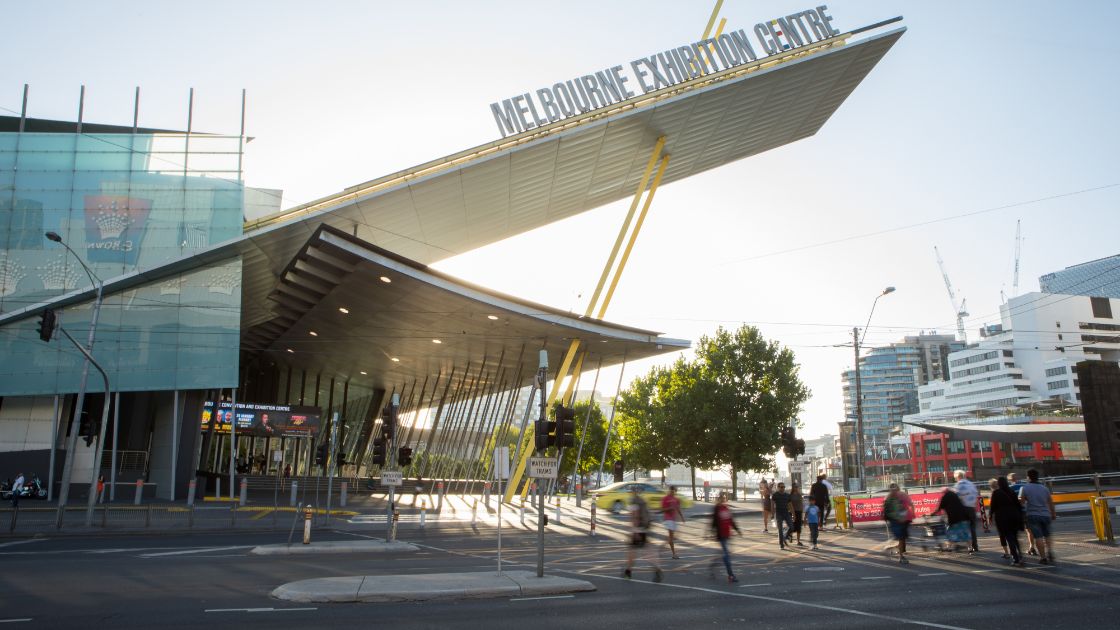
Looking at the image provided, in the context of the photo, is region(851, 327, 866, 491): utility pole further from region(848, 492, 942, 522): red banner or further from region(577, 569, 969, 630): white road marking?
region(577, 569, 969, 630): white road marking

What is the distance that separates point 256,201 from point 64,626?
55588mm

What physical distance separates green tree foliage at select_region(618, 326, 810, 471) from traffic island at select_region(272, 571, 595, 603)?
4290 cm

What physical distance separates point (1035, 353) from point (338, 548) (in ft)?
523

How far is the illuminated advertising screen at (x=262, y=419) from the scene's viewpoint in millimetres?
45188

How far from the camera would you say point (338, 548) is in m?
19.8

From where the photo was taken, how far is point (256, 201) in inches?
2361

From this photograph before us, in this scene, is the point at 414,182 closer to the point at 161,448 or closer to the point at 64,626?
the point at 161,448

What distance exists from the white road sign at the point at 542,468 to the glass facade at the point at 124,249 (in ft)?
96.0

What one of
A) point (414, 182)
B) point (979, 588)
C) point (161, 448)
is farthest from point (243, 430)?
point (979, 588)

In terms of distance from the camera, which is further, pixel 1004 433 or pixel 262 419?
pixel 1004 433

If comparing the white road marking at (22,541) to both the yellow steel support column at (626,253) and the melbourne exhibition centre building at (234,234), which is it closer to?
the melbourne exhibition centre building at (234,234)

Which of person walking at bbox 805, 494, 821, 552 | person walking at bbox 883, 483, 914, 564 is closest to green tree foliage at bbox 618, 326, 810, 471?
person walking at bbox 805, 494, 821, 552

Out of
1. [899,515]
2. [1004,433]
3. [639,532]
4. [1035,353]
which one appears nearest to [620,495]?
[899,515]

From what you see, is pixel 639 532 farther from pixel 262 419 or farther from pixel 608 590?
pixel 262 419
